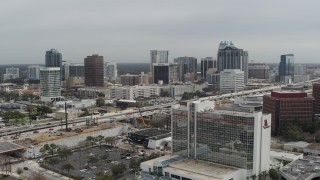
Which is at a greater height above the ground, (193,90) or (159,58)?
(159,58)

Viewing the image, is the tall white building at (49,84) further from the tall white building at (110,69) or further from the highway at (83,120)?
the tall white building at (110,69)

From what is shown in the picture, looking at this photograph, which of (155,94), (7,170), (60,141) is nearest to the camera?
(7,170)

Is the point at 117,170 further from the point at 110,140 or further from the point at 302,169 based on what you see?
the point at 302,169

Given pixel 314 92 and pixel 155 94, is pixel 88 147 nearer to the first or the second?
pixel 314 92

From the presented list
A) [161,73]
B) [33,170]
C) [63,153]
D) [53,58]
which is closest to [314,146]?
[63,153]

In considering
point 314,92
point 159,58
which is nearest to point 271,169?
point 314,92

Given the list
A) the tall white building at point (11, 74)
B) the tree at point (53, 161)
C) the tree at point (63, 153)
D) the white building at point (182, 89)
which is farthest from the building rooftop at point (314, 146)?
the tall white building at point (11, 74)
